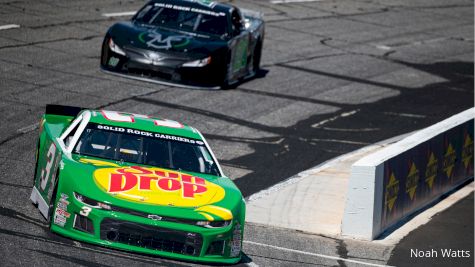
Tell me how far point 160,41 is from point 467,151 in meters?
5.72

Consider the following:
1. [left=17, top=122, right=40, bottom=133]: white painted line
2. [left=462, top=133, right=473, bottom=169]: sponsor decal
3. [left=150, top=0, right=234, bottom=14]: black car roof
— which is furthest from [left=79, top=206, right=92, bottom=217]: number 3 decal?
[left=150, top=0, right=234, bottom=14]: black car roof

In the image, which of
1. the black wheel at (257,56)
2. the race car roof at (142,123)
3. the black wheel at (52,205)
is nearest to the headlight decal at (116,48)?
the black wheel at (257,56)

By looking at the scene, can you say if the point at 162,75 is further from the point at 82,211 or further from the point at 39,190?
the point at 82,211

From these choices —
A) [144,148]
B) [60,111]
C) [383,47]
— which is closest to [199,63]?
[60,111]

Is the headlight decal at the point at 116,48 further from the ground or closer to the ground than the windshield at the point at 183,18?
closer to the ground

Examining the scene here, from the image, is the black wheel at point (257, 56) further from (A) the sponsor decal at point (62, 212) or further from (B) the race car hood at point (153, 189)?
(A) the sponsor decal at point (62, 212)

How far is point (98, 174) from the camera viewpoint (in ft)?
32.4

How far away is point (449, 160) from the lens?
51.8 ft

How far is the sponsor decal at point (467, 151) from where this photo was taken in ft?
54.3

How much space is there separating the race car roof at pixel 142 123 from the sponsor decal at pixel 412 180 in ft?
12.2

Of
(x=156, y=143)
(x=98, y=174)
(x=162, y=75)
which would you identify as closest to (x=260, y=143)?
(x=162, y=75)

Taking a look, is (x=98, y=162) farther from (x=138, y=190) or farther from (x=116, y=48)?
(x=116, y=48)

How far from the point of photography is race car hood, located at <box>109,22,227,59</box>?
18.4 meters

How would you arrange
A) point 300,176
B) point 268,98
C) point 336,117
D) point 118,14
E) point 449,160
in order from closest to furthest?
1. point 300,176
2. point 449,160
3. point 336,117
4. point 268,98
5. point 118,14
